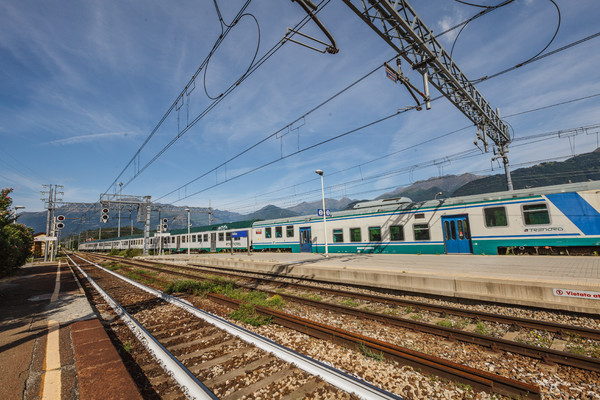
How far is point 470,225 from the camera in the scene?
1581cm

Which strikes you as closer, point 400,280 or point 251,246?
point 400,280

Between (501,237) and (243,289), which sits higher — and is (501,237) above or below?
above

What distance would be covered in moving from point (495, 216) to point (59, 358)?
1845cm

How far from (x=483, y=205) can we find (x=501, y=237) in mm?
1977

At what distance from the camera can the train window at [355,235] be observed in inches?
814

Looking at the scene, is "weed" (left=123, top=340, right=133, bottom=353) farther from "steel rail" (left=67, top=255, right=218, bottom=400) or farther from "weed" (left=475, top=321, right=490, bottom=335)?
"weed" (left=475, top=321, right=490, bottom=335)

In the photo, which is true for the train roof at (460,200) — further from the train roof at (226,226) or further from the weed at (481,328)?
the weed at (481,328)

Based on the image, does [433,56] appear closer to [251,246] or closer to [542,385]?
[542,385]

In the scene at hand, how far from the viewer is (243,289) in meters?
11.0

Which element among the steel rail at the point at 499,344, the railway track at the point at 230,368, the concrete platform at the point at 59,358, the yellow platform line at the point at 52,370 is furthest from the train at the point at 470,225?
the yellow platform line at the point at 52,370

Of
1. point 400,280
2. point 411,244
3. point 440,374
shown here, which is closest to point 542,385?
point 440,374

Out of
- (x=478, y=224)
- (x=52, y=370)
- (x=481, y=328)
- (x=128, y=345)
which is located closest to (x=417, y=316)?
(x=481, y=328)

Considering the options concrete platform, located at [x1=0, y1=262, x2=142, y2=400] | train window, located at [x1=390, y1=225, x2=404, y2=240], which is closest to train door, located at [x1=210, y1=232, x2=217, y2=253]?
train window, located at [x1=390, y1=225, x2=404, y2=240]

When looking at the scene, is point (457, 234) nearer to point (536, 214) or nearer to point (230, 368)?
point (536, 214)
